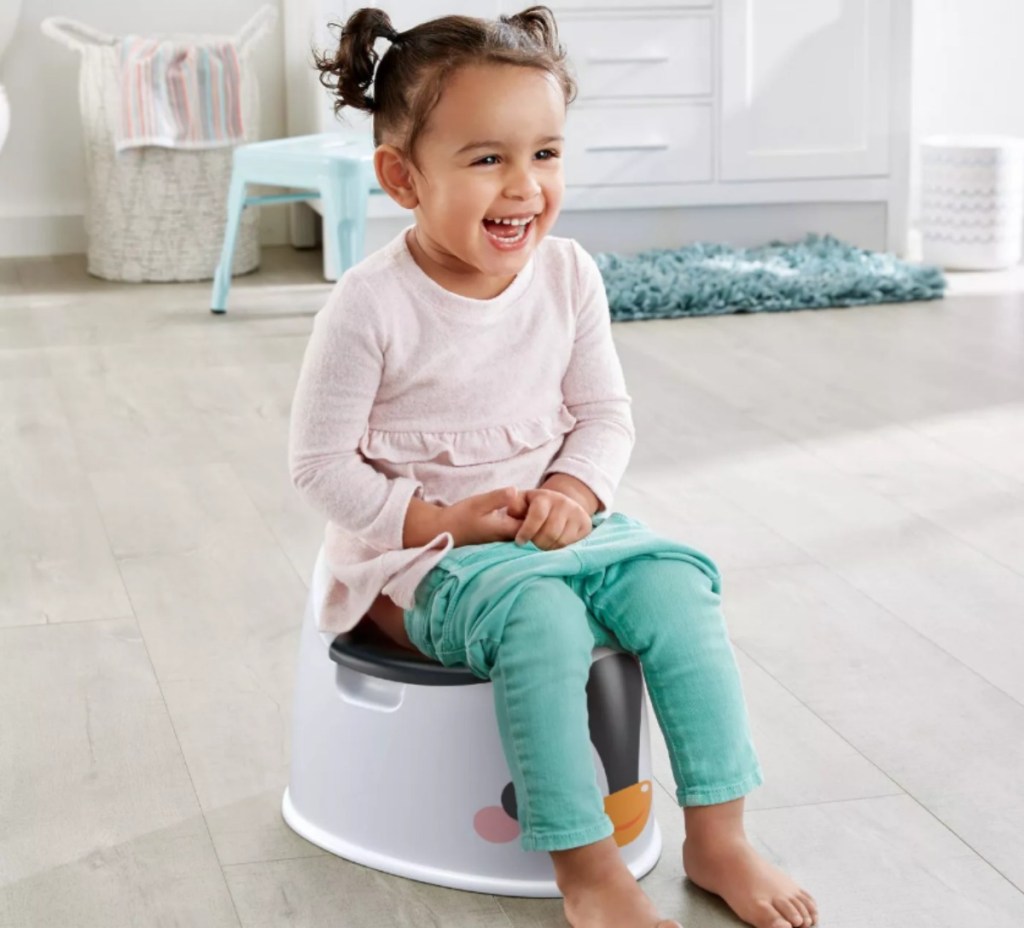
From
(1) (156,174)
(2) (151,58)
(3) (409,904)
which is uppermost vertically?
(2) (151,58)

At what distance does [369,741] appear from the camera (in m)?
1.19

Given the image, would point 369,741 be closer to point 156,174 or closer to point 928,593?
point 928,593

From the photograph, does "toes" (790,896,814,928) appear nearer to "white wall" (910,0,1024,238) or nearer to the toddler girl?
the toddler girl

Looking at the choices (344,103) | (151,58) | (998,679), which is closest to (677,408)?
(998,679)

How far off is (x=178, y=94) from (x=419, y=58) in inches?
95.0

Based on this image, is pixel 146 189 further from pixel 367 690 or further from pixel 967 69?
pixel 367 690

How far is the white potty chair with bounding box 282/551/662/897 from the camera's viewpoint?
1.15m

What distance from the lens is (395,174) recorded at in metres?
1.23

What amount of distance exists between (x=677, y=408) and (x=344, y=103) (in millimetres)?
1349

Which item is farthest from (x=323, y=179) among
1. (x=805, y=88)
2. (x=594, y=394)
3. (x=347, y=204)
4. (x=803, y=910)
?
(x=803, y=910)

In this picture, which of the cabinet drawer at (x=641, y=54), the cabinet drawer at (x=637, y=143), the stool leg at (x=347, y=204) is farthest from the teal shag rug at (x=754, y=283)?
the stool leg at (x=347, y=204)

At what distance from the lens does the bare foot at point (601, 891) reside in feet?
3.52

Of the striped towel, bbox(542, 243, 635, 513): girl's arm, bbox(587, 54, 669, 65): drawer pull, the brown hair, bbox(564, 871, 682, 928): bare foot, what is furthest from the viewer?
bbox(587, 54, 669, 65): drawer pull

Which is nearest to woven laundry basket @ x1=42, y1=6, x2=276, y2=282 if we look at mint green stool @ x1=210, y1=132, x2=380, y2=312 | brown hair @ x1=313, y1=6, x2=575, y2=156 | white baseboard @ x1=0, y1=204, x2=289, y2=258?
white baseboard @ x1=0, y1=204, x2=289, y2=258
